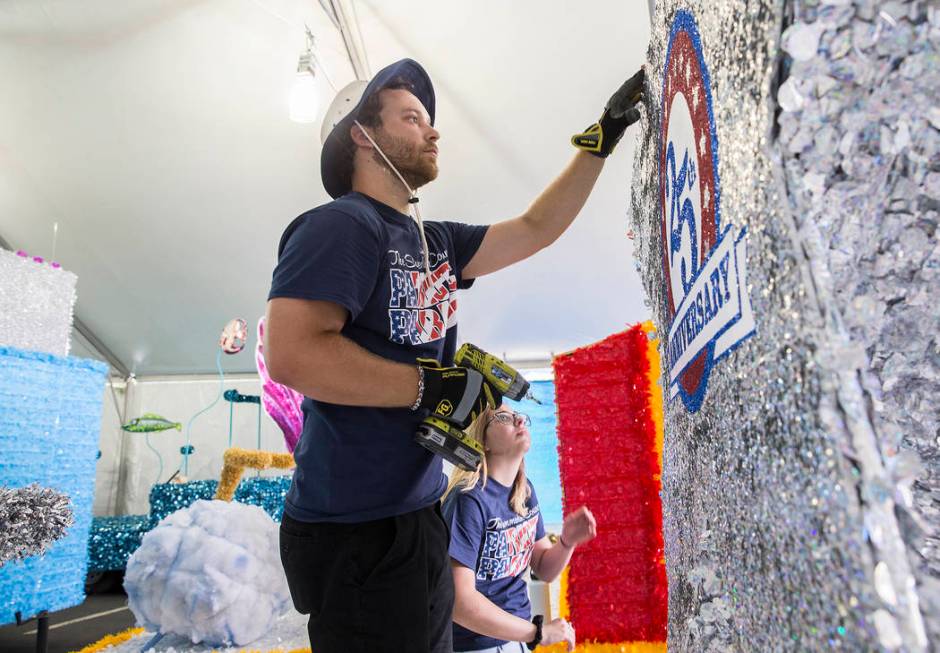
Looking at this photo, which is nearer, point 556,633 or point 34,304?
point 556,633

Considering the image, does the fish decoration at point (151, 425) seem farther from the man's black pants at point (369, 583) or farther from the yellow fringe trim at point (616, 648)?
the man's black pants at point (369, 583)

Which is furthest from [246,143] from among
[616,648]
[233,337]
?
[616,648]

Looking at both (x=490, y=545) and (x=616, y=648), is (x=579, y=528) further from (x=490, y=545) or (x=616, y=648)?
(x=616, y=648)

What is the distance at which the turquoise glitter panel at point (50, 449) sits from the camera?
2.58 meters

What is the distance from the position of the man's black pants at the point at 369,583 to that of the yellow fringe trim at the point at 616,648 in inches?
49.6

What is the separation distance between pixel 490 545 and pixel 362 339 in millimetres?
846

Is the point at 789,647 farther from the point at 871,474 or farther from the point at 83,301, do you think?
the point at 83,301

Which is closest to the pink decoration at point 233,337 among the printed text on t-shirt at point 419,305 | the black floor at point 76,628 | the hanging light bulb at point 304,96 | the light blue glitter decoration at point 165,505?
the light blue glitter decoration at point 165,505

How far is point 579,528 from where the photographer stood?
5.71 feet

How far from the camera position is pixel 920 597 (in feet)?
0.75

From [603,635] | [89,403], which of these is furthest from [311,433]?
[89,403]

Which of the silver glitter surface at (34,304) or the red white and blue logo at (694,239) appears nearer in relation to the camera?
the red white and blue logo at (694,239)

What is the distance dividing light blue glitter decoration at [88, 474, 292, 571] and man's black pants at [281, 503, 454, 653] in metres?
3.63

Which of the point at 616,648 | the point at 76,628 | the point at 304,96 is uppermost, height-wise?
the point at 304,96
